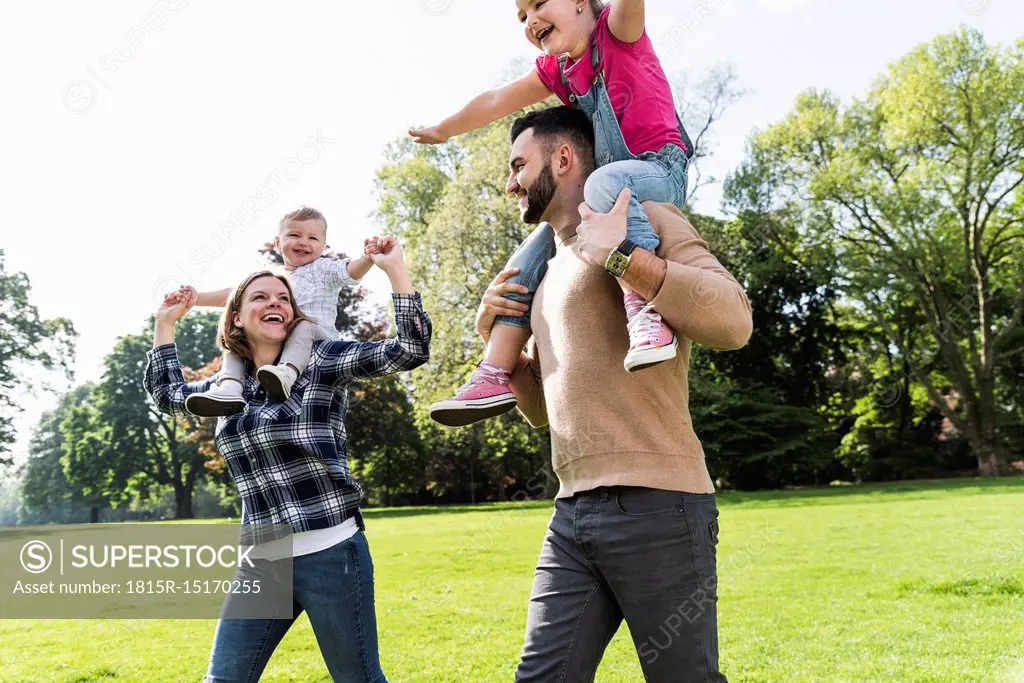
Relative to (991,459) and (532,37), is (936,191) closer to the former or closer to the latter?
(991,459)

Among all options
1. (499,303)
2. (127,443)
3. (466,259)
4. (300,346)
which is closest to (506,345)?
(499,303)

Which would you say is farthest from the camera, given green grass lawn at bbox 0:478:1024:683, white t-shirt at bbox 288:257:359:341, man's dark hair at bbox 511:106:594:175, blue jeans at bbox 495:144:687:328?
green grass lawn at bbox 0:478:1024:683

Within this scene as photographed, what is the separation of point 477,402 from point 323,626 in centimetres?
125

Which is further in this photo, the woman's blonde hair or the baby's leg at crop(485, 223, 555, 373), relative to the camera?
the woman's blonde hair

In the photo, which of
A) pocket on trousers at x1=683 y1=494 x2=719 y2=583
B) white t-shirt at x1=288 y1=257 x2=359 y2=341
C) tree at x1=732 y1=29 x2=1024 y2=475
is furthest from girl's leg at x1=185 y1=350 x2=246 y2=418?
tree at x1=732 y1=29 x2=1024 y2=475

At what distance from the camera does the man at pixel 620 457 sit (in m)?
2.16

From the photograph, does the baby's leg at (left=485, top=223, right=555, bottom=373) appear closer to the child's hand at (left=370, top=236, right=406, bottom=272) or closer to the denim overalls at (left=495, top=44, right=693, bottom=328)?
the denim overalls at (left=495, top=44, right=693, bottom=328)

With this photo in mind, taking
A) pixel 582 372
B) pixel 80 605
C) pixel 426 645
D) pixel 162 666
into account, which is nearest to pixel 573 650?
pixel 582 372

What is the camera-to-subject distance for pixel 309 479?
3.25m

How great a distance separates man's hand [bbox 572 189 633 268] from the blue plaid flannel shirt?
51.1 inches

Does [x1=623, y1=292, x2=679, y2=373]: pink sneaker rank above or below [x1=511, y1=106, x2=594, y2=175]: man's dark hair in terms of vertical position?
below

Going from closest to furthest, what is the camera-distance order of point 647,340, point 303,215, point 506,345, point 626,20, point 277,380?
point 647,340, point 626,20, point 506,345, point 277,380, point 303,215

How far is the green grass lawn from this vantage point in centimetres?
629

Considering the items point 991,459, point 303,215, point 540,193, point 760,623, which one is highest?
point 303,215
